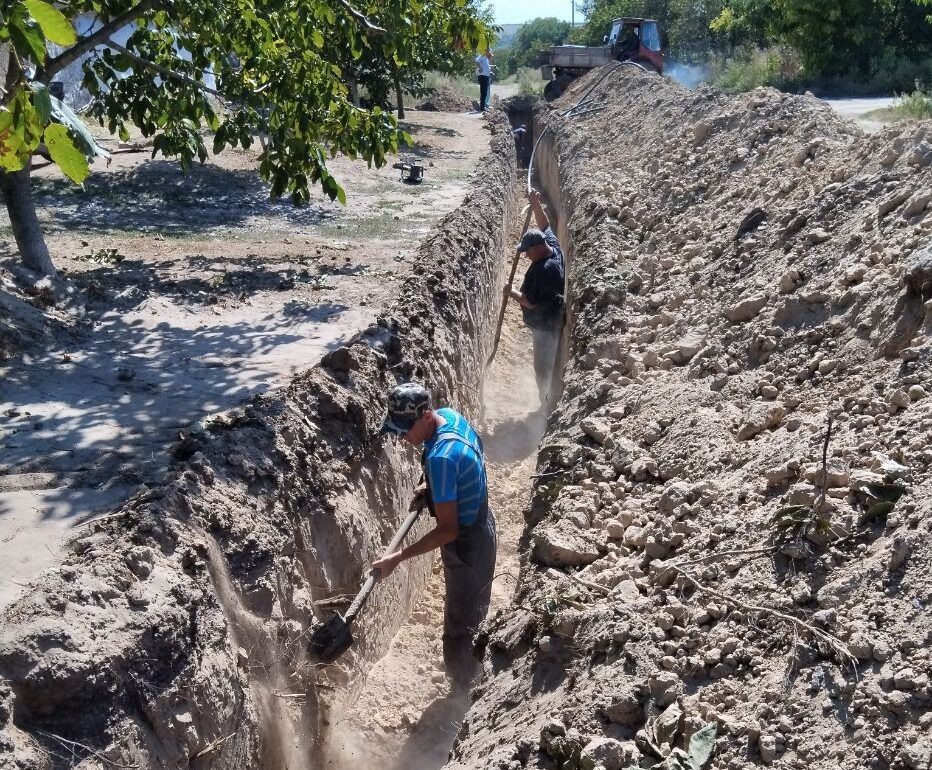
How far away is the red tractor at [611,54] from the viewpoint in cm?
2633

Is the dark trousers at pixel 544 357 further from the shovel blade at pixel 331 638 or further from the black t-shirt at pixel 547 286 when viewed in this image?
the shovel blade at pixel 331 638

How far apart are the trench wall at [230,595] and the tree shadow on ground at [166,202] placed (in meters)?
5.87

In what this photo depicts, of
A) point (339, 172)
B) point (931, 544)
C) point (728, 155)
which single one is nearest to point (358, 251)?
point (728, 155)

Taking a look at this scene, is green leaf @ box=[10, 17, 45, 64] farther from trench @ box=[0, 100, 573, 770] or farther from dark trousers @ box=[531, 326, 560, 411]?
dark trousers @ box=[531, 326, 560, 411]

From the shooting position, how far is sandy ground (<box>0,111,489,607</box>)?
16.6ft

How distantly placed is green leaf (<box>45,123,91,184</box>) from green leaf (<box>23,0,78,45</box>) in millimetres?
294

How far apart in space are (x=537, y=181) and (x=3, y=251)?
1543 cm

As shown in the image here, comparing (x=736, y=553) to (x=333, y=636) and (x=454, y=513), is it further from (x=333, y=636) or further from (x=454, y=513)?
(x=333, y=636)

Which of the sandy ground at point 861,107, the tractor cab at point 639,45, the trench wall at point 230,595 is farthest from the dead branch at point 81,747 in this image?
the tractor cab at point 639,45

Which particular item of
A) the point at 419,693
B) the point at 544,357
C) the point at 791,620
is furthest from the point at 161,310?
the point at 791,620

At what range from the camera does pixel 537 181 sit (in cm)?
2267

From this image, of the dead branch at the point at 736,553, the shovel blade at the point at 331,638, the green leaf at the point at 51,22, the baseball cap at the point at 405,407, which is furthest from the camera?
the baseball cap at the point at 405,407

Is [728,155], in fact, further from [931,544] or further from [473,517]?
[931,544]

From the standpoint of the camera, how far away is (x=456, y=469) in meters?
5.31
